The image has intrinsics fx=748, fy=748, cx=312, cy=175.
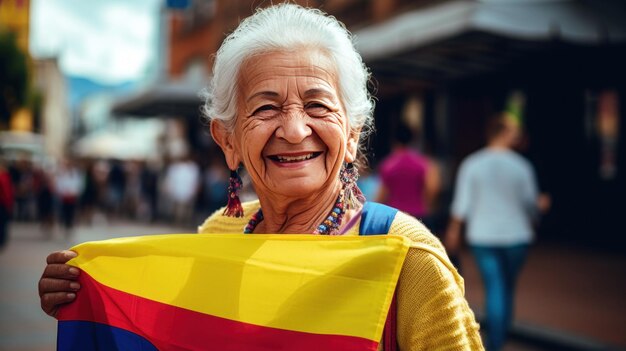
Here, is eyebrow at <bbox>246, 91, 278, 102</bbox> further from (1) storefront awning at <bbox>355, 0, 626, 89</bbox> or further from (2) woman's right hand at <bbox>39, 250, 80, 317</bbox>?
(1) storefront awning at <bbox>355, 0, 626, 89</bbox>

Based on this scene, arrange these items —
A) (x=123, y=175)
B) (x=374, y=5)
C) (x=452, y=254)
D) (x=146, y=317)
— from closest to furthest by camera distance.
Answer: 1. (x=146, y=317)
2. (x=452, y=254)
3. (x=374, y=5)
4. (x=123, y=175)

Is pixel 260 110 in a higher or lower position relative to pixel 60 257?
higher

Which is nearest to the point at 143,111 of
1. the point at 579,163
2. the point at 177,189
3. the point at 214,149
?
the point at 214,149

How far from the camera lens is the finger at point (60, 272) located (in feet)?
6.50

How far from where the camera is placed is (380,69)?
617 inches

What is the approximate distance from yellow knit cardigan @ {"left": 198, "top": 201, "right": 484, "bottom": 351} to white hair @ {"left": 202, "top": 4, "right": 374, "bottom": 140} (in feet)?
1.69

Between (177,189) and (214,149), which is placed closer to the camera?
(177,189)

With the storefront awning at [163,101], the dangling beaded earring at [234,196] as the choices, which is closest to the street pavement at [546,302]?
the dangling beaded earring at [234,196]

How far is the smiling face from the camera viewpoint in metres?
1.91

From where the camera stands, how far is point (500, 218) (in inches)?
226

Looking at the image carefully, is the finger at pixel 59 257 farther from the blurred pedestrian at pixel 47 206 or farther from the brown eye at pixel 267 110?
the blurred pedestrian at pixel 47 206

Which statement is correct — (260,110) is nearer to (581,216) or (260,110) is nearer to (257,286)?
(257,286)

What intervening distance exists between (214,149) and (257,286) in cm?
2738

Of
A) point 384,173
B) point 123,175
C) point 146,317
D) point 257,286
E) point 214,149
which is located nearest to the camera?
point 257,286
